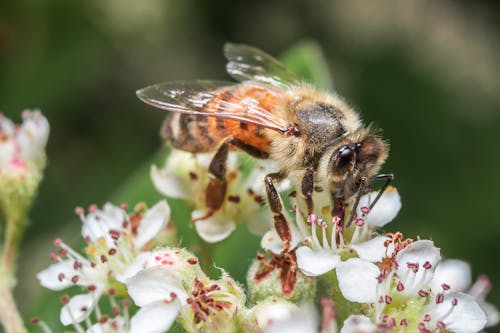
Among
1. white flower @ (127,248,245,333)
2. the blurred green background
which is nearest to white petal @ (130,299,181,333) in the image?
white flower @ (127,248,245,333)

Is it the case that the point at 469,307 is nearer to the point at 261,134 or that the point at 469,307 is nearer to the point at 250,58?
the point at 261,134

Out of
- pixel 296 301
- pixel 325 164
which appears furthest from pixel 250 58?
pixel 296 301

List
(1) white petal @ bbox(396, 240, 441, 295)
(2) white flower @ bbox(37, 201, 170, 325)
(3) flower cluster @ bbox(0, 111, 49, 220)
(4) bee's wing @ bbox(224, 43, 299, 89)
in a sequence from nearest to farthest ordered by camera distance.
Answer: (1) white petal @ bbox(396, 240, 441, 295) → (2) white flower @ bbox(37, 201, 170, 325) → (4) bee's wing @ bbox(224, 43, 299, 89) → (3) flower cluster @ bbox(0, 111, 49, 220)

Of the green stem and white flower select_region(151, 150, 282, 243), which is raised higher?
white flower select_region(151, 150, 282, 243)

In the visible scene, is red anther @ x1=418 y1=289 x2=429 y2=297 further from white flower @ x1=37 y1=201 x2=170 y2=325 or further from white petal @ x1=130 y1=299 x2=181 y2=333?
white flower @ x1=37 y1=201 x2=170 y2=325

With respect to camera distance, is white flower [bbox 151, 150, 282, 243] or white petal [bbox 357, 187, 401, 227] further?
white flower [bbox 151, 150, 282, 243]

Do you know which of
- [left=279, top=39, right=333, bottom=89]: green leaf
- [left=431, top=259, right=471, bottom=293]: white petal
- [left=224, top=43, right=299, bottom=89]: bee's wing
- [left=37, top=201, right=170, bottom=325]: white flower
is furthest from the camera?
[left=279, top=39, right=333, bottom=89]: green leaf

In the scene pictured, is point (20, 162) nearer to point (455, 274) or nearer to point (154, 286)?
point (154, 286)
